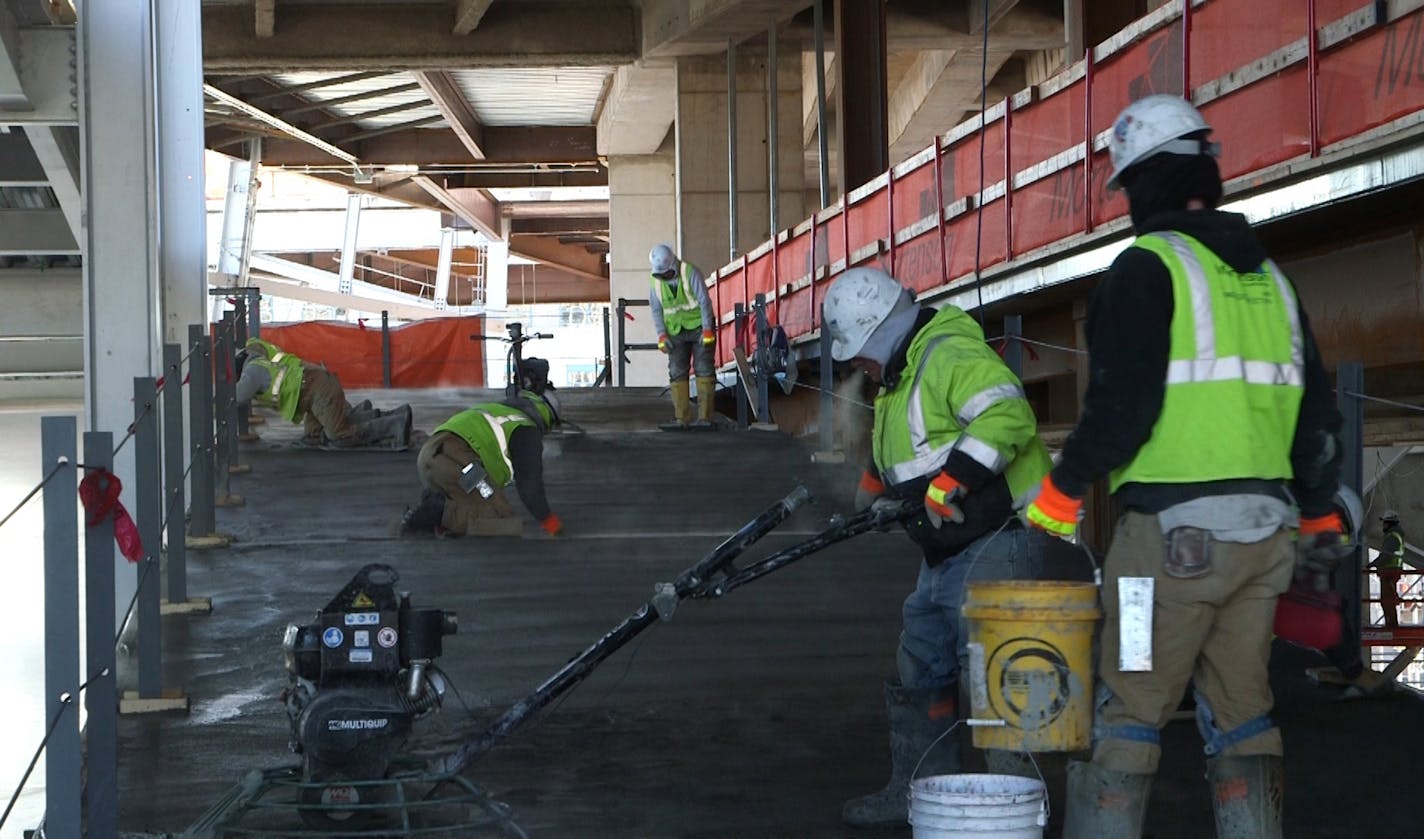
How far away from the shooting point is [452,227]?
151ft

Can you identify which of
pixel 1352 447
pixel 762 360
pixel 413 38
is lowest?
pixel 1352 447

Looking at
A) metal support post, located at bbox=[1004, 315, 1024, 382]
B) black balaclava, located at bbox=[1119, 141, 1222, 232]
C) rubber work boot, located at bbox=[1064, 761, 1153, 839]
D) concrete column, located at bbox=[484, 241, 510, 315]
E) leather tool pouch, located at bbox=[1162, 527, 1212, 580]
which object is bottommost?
rubber work boot, located at bbox=[1064, 761, 1153, 839]

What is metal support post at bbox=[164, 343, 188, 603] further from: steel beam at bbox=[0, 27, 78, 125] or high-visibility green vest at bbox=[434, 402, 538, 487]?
steel beam at bbox=[0, 27, 78, 125]

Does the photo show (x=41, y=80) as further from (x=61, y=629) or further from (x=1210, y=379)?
(x=1210, y=379)

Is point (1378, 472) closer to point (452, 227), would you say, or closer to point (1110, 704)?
point (1110, 704)

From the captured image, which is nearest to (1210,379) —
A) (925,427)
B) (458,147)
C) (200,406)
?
(925,427)

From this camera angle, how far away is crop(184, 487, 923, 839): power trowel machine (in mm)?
5055

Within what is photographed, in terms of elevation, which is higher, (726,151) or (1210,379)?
(726,151)

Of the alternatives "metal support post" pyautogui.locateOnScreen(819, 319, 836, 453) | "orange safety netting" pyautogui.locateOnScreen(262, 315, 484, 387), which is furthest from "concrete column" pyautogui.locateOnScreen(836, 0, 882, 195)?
"metal support post" pyautogui.locateOnScreen(819, 319, 836, 453)

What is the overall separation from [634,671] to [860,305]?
10.7ft

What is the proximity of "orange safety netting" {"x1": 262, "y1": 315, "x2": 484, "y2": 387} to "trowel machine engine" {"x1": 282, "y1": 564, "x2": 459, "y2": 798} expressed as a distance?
2036cm

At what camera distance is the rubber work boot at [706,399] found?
1648 cm

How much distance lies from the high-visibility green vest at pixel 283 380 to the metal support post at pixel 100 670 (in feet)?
30.7

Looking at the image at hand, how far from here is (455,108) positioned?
31078 mm
